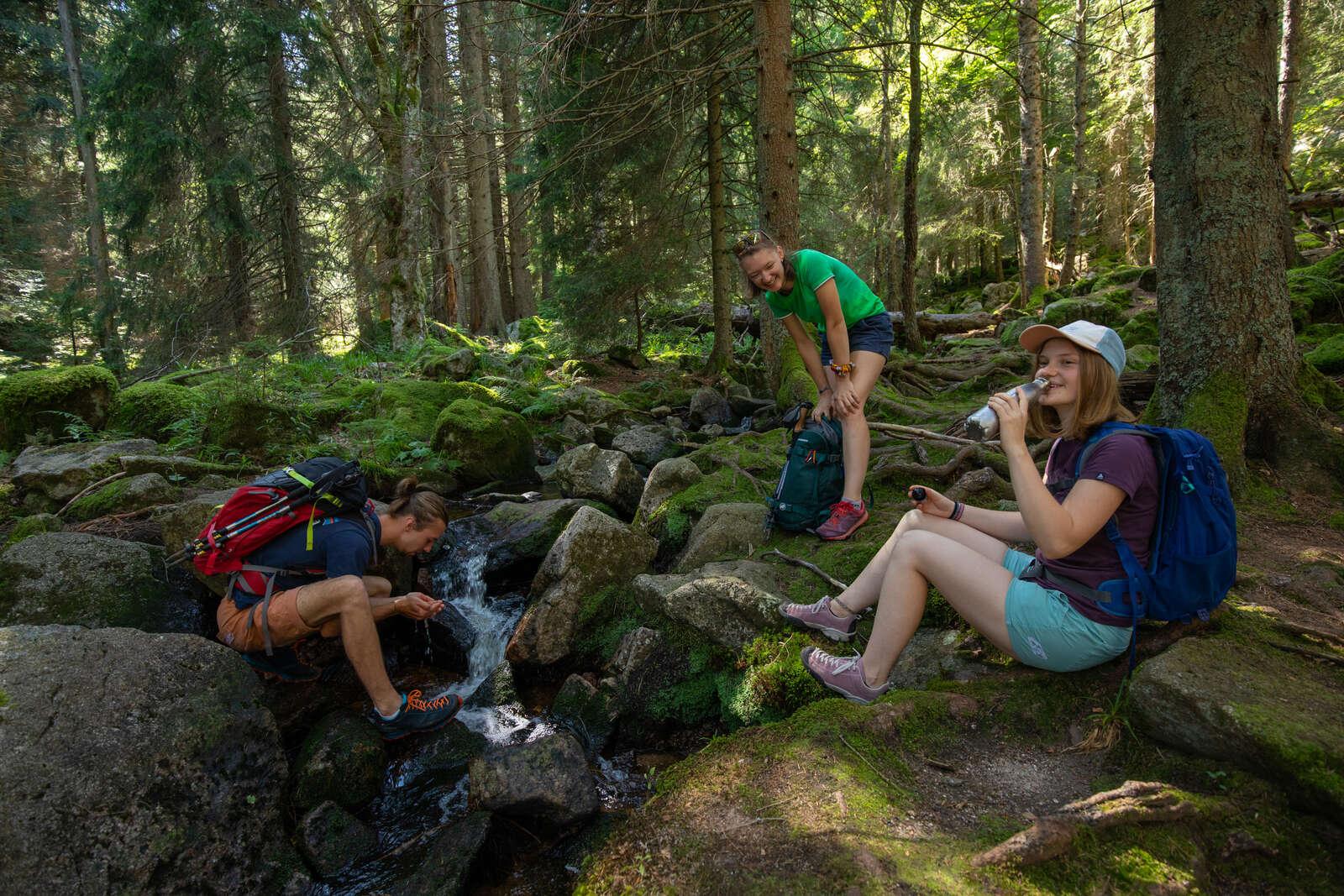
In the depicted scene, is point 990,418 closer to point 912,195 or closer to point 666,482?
point 666,482

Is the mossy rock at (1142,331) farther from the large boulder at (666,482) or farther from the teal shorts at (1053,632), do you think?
the teal shorts at (1053,632)

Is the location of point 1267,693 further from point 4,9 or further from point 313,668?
point 4,9

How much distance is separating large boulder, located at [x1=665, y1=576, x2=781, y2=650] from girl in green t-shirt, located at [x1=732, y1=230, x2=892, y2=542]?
102 cm

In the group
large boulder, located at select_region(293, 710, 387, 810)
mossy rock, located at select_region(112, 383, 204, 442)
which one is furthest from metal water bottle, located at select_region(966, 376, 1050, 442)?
mossy rock, located at select_region(112, 383, 204, 442)

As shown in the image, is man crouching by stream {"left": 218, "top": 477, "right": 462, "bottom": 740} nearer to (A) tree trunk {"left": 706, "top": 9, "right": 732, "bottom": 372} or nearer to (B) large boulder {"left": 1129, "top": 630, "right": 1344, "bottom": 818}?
(B) large boulder {"left": 1129, "top": 630, "right": 1344, "bottom": 818}

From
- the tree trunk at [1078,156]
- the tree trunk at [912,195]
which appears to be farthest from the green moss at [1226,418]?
the tree trunk at [1078,156]

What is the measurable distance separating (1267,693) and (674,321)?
16.7 m

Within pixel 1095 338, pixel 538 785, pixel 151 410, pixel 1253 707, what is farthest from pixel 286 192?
pixel 1253 707

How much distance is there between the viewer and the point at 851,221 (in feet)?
65.3

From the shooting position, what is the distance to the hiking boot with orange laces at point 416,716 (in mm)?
3949

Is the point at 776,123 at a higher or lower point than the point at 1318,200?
higher

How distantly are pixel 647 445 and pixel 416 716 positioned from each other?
5.01 metres

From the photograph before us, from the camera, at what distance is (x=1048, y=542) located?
229 cm

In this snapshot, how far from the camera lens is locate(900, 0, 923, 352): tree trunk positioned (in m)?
9.83
